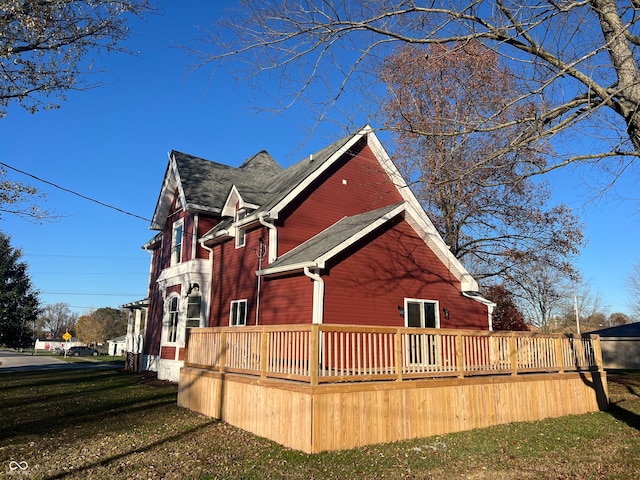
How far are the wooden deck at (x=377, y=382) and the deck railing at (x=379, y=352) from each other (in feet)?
0.08

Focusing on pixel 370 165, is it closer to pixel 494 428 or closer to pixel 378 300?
pixel 378 300

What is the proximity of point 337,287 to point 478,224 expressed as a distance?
1062cm

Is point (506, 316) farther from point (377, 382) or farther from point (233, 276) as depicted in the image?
point (377, 382)

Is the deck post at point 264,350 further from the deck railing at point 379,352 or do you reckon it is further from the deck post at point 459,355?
the deck post at point 459,355

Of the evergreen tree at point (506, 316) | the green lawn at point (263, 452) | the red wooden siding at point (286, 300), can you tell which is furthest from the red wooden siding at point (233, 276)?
the evergreen tree at point (506, 316)

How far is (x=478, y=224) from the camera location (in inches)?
814

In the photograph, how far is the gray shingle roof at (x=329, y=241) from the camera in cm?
1253

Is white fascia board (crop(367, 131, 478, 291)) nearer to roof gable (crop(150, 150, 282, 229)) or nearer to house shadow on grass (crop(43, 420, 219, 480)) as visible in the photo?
roof gable (crop(150, 150, 282, 229))

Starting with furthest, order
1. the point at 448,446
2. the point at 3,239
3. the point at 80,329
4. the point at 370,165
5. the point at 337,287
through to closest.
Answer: the point at 80,329 → the point at 3,239 → the point at 370,165 → the point at 337,287 → the point at 448,446

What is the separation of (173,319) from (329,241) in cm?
817

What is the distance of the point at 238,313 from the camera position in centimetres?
1549

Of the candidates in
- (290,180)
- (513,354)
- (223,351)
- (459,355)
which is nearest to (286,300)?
(223,351)

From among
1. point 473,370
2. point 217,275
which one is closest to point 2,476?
point 473,370

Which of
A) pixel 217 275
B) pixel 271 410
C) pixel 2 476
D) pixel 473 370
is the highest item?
pixel 217 275
